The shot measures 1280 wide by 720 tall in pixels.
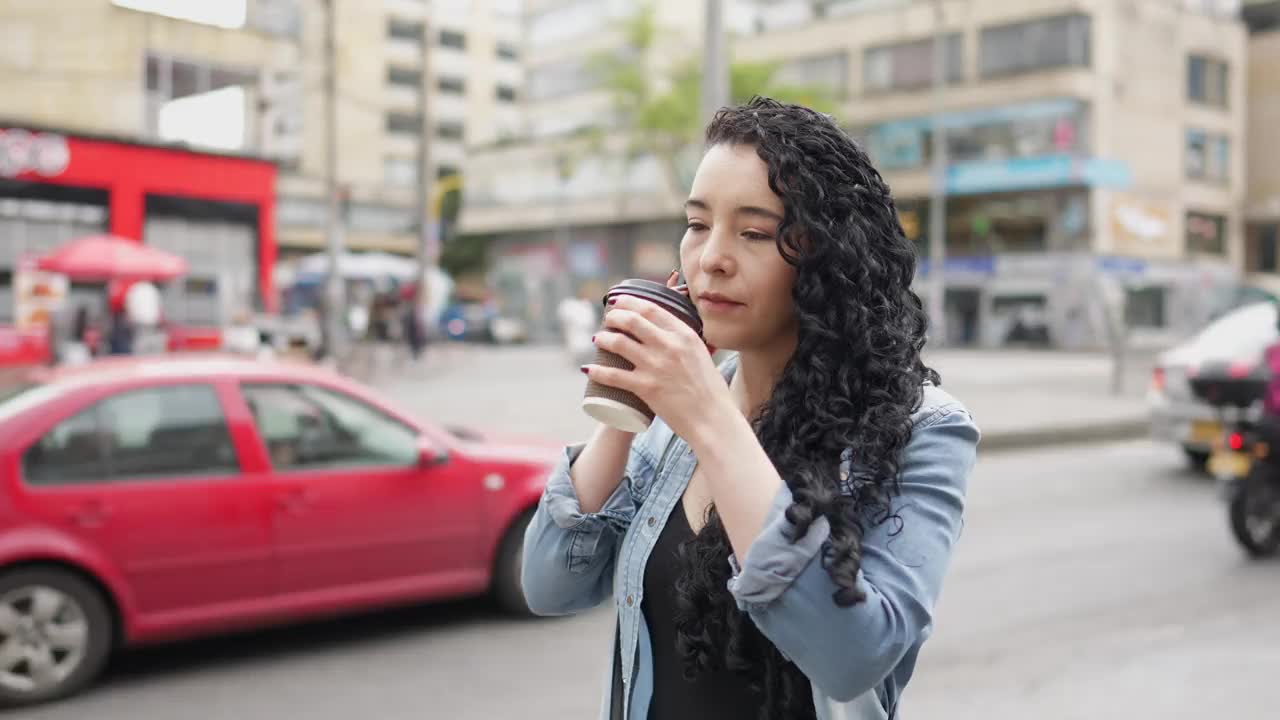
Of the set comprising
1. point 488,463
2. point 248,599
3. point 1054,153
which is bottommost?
point 248,599

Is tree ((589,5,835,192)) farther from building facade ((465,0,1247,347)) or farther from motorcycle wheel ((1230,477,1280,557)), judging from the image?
motorcycle wheel ((1230,477,1280,557))

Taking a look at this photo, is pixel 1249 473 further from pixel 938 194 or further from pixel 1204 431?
pixel 938 194

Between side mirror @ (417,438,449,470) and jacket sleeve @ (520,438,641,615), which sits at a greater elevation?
jacket sleeve @ (520,438,641,615)

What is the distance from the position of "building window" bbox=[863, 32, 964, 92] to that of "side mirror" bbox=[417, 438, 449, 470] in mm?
44178

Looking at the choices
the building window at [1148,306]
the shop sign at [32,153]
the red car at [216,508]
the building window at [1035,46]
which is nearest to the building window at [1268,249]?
the building window at [1148,306]

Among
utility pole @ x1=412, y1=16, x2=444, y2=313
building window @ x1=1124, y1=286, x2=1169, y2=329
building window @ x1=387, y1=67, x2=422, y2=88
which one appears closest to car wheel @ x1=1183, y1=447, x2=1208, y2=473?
utility pole @ x1=412, y1=16, x2=444, y2=313

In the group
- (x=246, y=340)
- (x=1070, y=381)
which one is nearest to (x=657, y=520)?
(x=246, y=340)

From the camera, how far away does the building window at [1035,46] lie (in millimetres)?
42781

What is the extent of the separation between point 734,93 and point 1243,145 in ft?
75.4

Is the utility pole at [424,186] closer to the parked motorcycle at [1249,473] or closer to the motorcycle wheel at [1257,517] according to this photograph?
the parked motorcycle at [1249,473]

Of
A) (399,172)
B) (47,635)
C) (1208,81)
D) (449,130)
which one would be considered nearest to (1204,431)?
(47,635)

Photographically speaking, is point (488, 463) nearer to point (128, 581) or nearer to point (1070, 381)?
point (128, 581)

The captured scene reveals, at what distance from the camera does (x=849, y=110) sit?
49.2 meters

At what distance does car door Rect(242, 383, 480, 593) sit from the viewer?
526 centimetres
